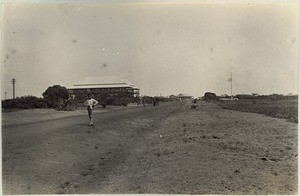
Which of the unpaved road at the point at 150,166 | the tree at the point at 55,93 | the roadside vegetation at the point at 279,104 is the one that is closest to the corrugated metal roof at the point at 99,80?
the tree at the point at 55,93

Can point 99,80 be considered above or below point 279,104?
above

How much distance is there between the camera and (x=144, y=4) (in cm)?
559

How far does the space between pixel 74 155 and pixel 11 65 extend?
1998 millimetres

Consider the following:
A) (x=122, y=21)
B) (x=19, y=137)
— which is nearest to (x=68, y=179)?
(x=19, y=137)

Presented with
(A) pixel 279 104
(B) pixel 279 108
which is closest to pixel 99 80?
(A) pixel 279 104

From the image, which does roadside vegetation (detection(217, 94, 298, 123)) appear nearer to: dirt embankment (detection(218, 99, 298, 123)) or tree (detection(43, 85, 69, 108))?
dirt embankment (detection(218, 99, 298, 123))

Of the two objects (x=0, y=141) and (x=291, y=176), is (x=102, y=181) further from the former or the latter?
(x=291, y=176)

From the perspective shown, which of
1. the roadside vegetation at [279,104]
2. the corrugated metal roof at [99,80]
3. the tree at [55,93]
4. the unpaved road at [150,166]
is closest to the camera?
the unpaved road at [150,166]

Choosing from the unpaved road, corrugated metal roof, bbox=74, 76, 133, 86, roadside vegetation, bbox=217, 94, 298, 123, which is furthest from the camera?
corrugated metal roof, bbox=74, 76, 133, 86

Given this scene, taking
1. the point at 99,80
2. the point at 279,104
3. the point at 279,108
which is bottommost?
the point at 279,108

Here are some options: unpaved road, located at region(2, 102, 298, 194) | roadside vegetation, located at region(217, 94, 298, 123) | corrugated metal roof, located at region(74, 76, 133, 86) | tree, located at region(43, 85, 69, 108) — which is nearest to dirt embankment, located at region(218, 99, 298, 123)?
roadside vegetation, located at region(217, 94, 298, 123)

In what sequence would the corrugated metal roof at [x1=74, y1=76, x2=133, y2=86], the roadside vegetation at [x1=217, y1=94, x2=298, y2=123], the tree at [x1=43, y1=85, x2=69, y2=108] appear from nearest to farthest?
the roadside vegetation at [x1=217, y1=94, x2=298, y2=123] < the corrugated metal roof at [x1=74, y1=76, x2=133, y2=86] < the tree at [x1=43, y1=85, x2=69, y2=108]

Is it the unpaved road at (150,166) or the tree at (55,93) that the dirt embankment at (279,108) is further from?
the tree at (55,93)

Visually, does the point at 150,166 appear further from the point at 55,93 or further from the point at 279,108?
the point at 55,93
